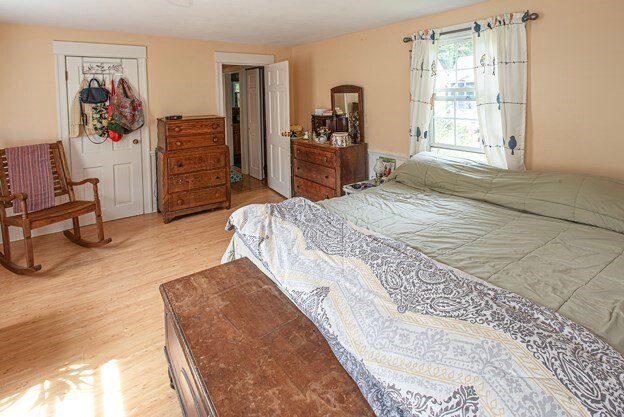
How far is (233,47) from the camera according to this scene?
5.28 meters

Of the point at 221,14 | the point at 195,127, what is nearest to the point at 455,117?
the point at 221,14

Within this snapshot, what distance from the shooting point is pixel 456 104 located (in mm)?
3648

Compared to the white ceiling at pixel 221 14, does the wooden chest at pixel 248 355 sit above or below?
below

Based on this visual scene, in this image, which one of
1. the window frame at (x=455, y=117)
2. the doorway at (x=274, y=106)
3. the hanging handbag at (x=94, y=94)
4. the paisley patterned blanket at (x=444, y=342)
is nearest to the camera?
the paisley patterned blanket at (x=444, y=342)

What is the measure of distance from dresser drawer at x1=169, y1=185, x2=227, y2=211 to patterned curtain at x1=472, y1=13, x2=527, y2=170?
315 centimetres

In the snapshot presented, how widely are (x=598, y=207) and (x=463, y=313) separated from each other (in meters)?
1.74

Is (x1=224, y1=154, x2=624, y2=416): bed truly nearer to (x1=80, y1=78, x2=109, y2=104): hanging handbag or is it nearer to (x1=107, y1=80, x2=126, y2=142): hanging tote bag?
(x1=107, y1=80, x2=126, y2=142): hanging tote bag

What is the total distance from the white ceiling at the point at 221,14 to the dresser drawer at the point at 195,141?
1162 mm

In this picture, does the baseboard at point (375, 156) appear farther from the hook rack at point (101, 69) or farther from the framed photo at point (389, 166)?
the hook rack at point (101, 69)

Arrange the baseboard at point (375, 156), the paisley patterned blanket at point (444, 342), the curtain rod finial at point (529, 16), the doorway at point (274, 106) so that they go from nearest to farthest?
the paisley patterned blanket at point (444, 342) → the curtain rod finial at point (529, 16) → the baseboard at point (375, 156) → the doorway at point (274, 106)

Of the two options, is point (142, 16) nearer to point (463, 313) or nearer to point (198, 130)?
point (198, 130)

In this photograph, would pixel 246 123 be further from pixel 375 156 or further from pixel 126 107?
pixel 375 156

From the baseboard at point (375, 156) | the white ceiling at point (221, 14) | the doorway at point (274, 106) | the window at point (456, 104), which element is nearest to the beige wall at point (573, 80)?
the window at point (456, 104)

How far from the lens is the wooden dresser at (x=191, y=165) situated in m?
4.58
